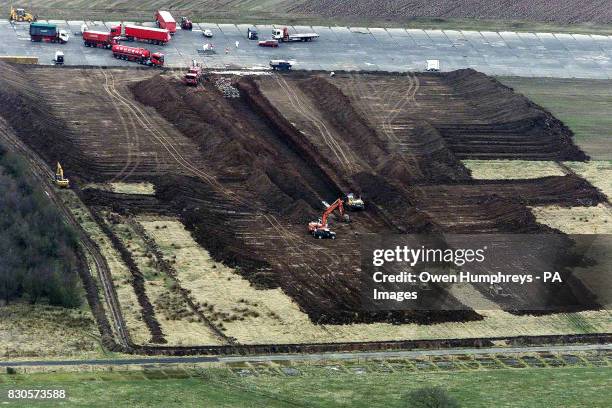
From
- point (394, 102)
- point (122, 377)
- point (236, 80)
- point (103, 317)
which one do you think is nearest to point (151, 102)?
point (236, 80)

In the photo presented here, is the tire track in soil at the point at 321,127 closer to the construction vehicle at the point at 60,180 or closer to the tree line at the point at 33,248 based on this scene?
the construction vehicle at the point at 60,180

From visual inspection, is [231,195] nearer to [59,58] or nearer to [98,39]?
[59,58]

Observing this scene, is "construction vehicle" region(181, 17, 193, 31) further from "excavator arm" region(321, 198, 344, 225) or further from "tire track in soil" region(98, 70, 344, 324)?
"excavator arm" region(321, 198, 344, 225)

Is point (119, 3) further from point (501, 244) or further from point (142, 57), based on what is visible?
point (501, 244)

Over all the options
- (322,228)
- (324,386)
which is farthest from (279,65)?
(324,386)

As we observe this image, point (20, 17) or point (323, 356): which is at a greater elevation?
point (20, 17)

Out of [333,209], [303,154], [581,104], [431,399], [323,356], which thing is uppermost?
[581,104]
